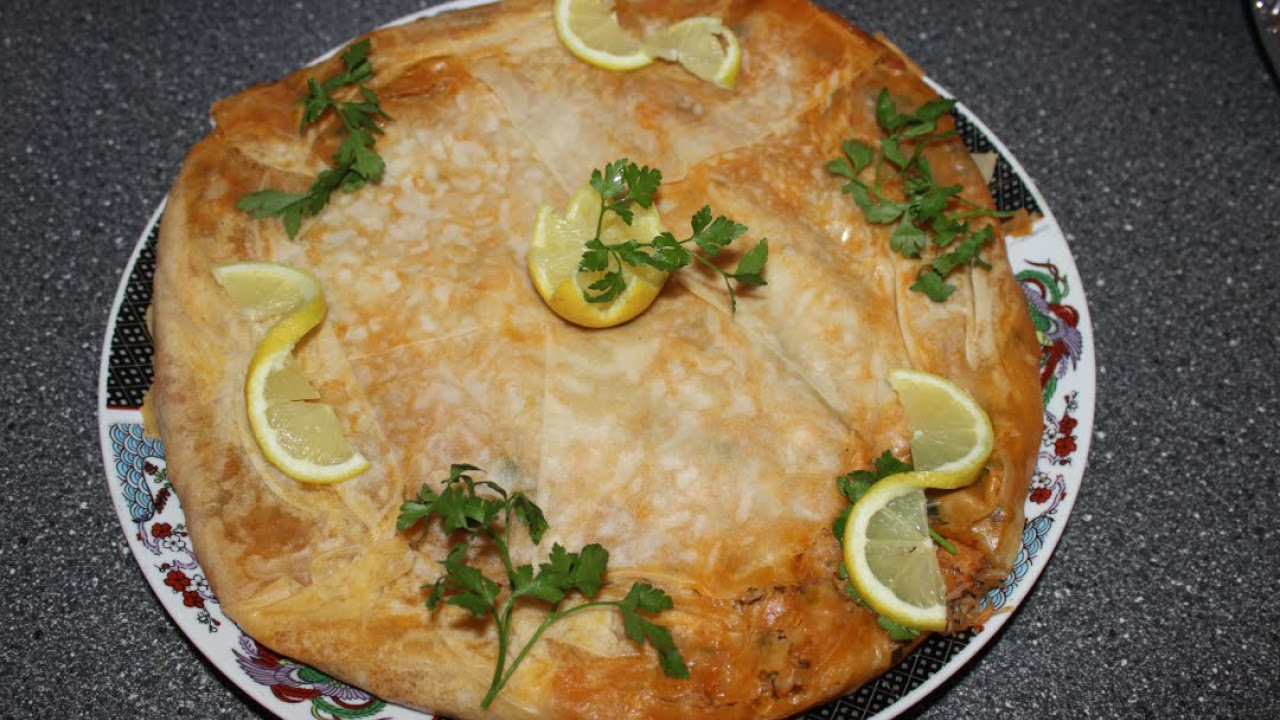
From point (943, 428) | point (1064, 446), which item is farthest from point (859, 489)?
point (1064, 446)

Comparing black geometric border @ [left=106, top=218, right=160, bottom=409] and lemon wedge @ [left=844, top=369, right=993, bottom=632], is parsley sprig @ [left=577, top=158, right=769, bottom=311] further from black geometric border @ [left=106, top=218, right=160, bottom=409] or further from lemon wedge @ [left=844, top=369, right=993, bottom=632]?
black geometric border @ [left=106, top=218, right=160, bottom=409]

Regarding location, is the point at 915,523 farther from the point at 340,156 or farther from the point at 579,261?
the point at 340,156

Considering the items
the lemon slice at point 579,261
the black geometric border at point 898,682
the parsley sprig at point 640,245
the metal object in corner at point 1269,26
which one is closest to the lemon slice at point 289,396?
the lemon slice at point 579,261

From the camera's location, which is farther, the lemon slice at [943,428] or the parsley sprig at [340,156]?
the parsley sprig at [340,156]

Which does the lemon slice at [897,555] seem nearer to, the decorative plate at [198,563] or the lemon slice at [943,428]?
the lemon slice at [943,428]

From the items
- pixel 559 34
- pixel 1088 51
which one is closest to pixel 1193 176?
pixel 1088 51

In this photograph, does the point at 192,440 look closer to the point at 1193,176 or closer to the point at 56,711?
the point at 56,711
